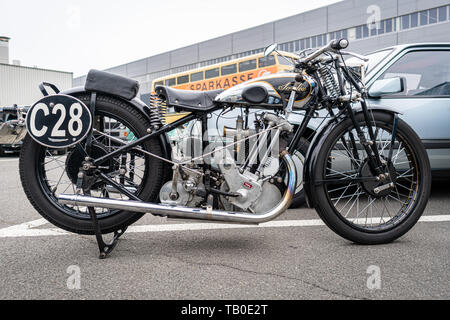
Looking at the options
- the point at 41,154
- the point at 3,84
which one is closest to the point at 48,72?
the point at 3,84

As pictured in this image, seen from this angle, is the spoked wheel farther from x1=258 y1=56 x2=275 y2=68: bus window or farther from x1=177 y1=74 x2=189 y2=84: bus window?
x1=177 y1=74 x2=189 y2=84: bus window

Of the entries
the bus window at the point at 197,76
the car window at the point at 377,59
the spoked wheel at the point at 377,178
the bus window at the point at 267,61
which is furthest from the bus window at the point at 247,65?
the spoked wheel at the point at 377,178

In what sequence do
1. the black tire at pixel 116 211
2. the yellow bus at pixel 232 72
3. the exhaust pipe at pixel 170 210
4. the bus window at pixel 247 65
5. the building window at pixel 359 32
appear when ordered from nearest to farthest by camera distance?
the exhaust pipe at pixel 170 210
the black tire at pixel 116 211
the yellow bus at pixel 232 72
the bus window at pixel 247 65
the building window at pixel 359 32

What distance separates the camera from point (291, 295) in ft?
5.91

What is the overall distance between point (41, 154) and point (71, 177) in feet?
0.80

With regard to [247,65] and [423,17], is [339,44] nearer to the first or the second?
[247,65]

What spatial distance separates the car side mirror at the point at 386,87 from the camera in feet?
11.8

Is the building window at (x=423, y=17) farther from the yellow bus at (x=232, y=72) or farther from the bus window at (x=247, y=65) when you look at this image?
the bus window at (x=247, y=65)

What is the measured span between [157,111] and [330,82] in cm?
124

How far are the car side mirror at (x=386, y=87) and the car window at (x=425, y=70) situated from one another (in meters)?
0.47

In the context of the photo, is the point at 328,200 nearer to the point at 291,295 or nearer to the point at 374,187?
the point at 374,187

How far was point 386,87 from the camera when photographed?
12.1ft

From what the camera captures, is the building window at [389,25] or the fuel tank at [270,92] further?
the building window at [389,25]

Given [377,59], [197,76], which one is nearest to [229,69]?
[197,76]
